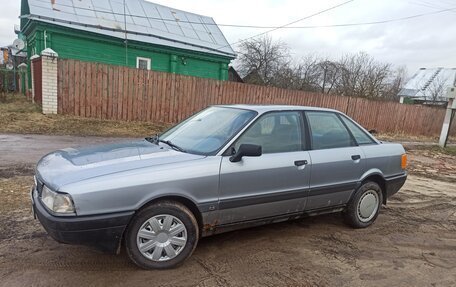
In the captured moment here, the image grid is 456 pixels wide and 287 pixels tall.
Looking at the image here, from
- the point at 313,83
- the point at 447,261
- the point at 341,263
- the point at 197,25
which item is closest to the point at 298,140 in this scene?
the point at 341,263

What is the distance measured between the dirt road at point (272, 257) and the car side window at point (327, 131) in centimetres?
109

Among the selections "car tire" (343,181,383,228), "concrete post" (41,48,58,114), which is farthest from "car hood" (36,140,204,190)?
"concrete post" (41,48,58,114)

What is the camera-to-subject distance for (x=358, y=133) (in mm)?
4820

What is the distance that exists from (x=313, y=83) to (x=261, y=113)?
1549 inches

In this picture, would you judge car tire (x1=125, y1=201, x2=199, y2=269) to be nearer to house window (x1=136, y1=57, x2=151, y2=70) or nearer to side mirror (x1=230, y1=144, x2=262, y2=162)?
side mirror (x1=230, y1=144, x2=262, y2=162)

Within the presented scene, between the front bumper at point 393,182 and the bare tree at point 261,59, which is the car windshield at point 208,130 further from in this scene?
the bare tree at point 261,59

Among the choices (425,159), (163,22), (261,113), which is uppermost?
(163,22)

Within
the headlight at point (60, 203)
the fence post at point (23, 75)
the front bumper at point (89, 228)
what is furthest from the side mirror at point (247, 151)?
the fence post at point (23, 75)

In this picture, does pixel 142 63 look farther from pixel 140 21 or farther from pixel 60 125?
pixel 60 125

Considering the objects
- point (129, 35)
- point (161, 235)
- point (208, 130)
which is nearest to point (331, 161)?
point (208, 130)

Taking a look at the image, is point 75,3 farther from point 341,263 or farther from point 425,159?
point 341,263

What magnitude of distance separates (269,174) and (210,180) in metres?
0.69

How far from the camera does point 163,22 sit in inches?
835

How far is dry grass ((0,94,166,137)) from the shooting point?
11.1 metres
